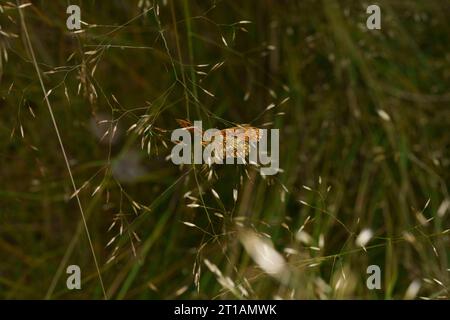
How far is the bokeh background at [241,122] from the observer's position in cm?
136

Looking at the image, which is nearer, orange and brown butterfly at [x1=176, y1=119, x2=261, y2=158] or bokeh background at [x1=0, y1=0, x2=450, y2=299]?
orange and brown butterfly at [x1=176, y1=119, x2=261, y2=158]

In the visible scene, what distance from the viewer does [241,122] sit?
154cm

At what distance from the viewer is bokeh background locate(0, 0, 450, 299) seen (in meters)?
1.36

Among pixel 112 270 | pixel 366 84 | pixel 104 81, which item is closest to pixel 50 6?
pixel 104 81

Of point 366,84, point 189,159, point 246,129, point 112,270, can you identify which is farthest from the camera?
point 366,84

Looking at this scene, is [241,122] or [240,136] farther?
[241,122]

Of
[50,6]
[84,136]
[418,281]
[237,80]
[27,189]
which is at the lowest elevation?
[418,281]

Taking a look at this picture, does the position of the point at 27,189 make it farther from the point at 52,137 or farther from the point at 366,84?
the point at 366,84

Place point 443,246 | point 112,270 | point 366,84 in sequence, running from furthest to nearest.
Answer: point 366,84 < point 112,270 < point 443,246

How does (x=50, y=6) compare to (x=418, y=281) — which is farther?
(x=50, y=6)

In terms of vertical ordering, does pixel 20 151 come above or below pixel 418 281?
above

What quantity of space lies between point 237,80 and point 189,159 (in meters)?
0.58

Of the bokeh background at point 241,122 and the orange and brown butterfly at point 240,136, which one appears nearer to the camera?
the orange and brown butterfly at point 240,136

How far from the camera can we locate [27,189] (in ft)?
Answer: 5.09
